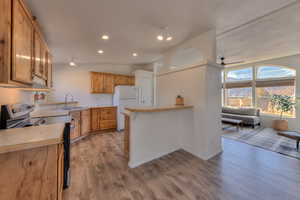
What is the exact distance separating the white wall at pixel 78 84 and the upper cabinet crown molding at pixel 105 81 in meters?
0.34

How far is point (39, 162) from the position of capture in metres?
1.04

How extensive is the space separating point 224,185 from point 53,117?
10.9 ft

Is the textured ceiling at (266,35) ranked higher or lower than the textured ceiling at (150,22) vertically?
higher

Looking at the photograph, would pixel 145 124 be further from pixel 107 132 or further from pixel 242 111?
pixel 242 111

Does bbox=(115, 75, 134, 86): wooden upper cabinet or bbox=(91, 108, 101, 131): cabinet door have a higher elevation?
bbox=(115, 75, 134, 86): wooden upper cabinet

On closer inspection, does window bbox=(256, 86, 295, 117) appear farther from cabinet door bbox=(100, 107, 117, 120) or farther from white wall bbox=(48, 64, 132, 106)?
white wall bbox=(48, 64, 132, 106)

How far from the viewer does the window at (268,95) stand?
182 inches

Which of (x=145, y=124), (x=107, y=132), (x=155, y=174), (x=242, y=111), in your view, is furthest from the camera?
(x=242, y=111)

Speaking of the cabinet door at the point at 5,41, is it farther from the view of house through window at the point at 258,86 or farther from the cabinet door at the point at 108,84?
the view of house through window at the point at 258,86

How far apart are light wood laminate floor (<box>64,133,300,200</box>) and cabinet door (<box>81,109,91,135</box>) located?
0.91 meters

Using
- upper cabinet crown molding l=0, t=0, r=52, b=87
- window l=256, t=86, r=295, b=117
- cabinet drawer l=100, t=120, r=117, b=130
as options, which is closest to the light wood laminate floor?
cabinet drawer l=100, t=120, r=117, b=130

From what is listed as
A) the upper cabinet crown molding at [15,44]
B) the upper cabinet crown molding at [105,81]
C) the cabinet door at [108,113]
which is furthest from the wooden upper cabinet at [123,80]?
the upper cabinet crown molding at [15,44]

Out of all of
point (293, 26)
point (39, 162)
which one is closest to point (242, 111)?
point (293, 26)

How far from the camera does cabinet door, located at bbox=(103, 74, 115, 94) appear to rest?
4.62 metres
